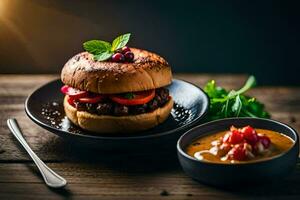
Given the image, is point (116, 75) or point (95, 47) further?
point (95, 47)

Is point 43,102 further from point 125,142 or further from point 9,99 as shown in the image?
point 125,142

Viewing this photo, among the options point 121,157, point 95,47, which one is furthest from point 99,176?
point 95,47

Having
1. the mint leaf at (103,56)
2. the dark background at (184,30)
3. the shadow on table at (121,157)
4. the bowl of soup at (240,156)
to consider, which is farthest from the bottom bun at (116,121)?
the dark background at (184,30)

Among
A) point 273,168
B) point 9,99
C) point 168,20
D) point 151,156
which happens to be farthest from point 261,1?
point 273,168

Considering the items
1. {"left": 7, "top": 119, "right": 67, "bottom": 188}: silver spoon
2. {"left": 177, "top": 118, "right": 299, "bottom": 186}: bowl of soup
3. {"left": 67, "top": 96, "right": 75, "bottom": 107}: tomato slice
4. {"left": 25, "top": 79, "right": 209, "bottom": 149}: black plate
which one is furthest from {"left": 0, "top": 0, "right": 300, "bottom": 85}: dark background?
{"left": 177, "top": 118, "right": 299, "bottom": 186}: bowl of soup

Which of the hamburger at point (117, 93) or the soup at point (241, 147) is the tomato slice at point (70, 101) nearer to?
the hamburger at point (117, 93)

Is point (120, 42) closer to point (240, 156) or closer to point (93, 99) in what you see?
point (93, 99)
